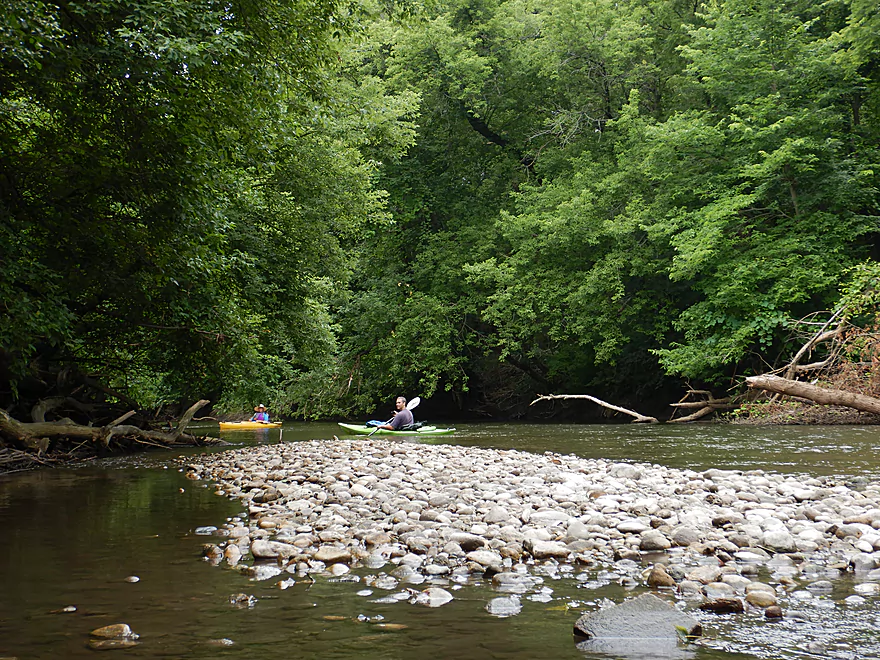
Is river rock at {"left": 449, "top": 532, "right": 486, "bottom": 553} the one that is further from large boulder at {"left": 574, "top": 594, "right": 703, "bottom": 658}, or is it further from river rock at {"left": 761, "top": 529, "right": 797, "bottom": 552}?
river rock at {"left": 761, "top": 529, "right": 797, "bottom": 552}

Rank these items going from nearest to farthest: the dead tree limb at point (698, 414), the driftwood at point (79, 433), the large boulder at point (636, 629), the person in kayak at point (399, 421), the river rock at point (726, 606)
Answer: the large boulder at point (636, 629) → the river rock at point (726, 606) → the driftwood at point (79, 433) → the person in kayak at point (399, 421) → the dead tree limb at point (698, 414)

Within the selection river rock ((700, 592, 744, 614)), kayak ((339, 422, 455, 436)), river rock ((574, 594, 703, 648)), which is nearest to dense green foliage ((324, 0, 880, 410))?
kayak ((339, 422, 455, 436))

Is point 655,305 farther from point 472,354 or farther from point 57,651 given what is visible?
point 57,651

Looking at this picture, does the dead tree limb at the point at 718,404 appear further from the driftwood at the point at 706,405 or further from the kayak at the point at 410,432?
the kayak at the point at 410,432

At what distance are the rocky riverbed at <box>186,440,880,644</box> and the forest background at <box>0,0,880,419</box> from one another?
3.22 m

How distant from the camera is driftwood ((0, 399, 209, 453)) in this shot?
10.9m

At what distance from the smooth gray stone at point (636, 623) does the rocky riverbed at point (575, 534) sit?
1.12 feet

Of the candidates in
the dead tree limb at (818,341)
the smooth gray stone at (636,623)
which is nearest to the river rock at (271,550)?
the smooth gray stone at (636,623)

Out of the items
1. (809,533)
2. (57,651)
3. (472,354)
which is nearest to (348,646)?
(57,651)

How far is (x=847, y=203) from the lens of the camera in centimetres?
1742

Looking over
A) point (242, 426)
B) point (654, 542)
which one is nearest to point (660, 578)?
point (654, 542)

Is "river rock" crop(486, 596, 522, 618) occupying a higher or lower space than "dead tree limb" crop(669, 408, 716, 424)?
lower

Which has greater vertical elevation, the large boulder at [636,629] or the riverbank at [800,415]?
the riverbank at [800,415]

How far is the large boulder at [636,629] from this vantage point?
2.84m
